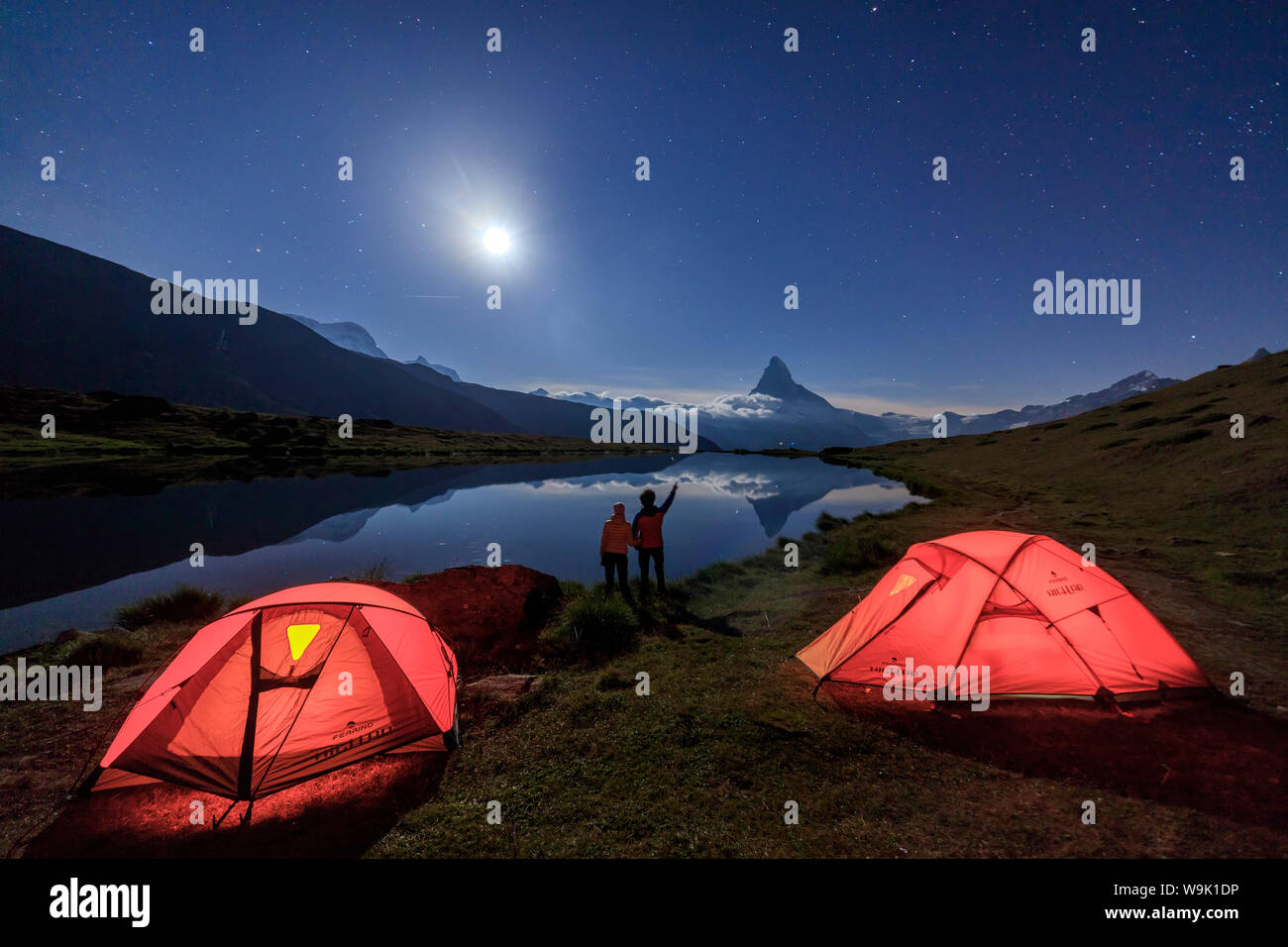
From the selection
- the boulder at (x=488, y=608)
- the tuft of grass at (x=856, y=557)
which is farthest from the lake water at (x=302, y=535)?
the tuft of grass at (x=856, y=557)

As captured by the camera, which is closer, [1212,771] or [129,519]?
[1212,771]

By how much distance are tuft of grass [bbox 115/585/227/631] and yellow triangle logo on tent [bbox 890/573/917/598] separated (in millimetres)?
17298

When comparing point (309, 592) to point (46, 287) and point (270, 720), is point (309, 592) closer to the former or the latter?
point (270, 720)

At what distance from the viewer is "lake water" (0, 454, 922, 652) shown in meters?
15.3

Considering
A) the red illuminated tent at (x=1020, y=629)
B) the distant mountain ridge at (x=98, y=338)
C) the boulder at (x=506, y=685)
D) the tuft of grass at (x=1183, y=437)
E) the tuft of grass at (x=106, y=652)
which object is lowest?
the boulder at (x=506, y=685)

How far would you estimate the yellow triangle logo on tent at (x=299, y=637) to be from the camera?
6.57 metres

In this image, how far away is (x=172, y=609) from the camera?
39.2ft

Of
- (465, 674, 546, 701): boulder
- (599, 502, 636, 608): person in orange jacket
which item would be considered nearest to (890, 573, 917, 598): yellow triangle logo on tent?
(599, 502, 636, 608): person in orange jacket

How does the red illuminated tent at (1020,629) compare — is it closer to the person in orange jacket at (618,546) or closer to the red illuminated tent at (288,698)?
the person in orange jacket at (618,546)

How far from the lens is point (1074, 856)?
4.32m

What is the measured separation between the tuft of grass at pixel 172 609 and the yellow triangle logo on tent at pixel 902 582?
1730cm

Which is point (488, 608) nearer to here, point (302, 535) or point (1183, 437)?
point (302, 535)
